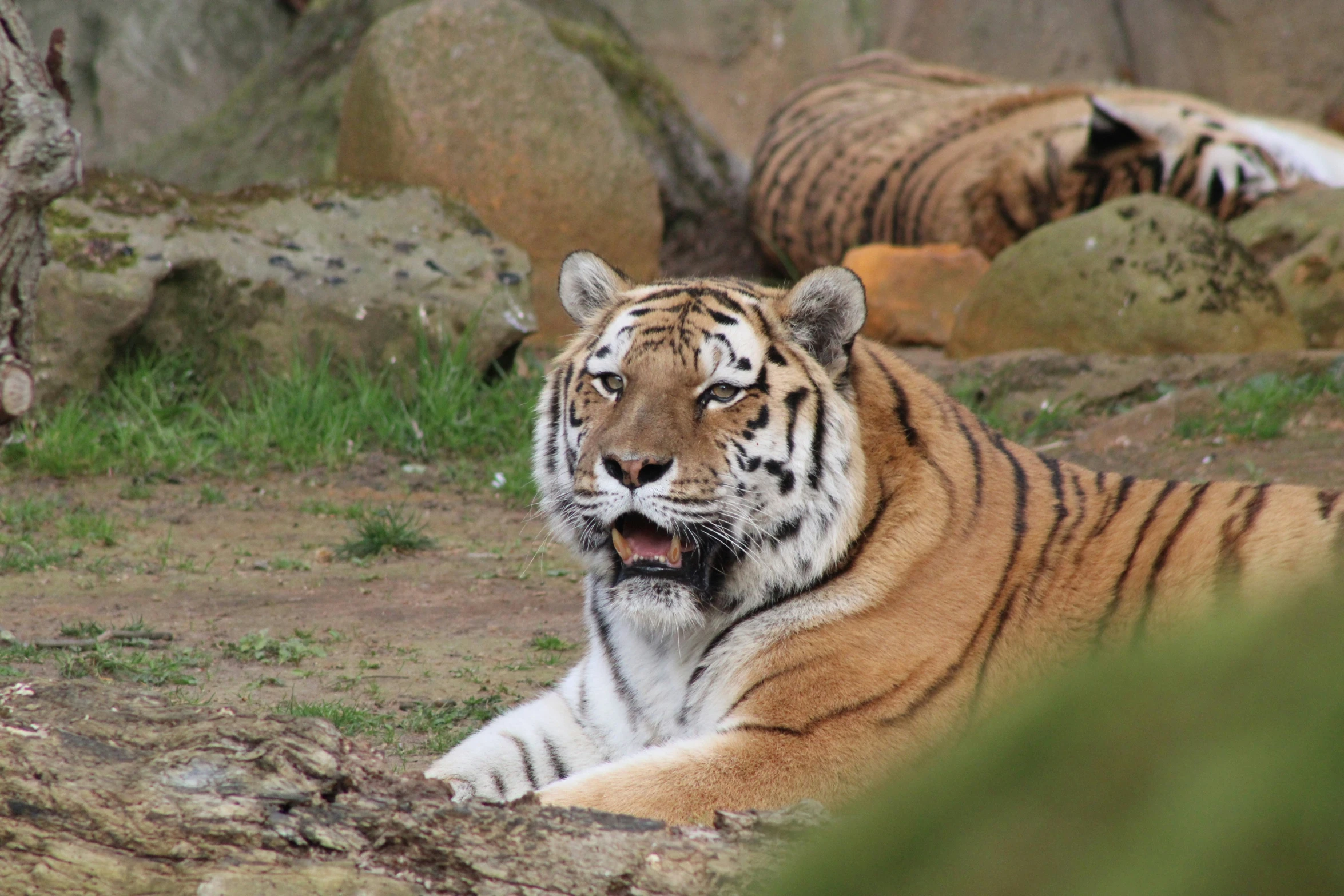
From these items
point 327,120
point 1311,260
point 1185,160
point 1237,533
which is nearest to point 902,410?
point 1237,533

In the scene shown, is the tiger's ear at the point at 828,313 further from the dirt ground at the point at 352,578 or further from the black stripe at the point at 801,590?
the dirt ground at the point at 352,578

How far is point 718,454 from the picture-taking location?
2.87 meters

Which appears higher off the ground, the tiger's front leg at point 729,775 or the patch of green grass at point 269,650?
the tiger's front leg at point 729,775

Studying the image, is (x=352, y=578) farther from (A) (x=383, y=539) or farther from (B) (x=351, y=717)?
(B) (x=351, y=717)

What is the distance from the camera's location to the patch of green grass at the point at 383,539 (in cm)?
496

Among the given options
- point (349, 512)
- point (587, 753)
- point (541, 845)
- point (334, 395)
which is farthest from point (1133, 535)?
point (334, 395)

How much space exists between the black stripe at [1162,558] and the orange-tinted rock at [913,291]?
4586 mm

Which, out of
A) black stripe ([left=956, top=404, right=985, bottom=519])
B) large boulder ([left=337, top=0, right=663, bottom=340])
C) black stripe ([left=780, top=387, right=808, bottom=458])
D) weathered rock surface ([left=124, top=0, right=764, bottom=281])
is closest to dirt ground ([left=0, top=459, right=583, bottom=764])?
black stripe ([left=780, top=387, right=808, bottom=458])

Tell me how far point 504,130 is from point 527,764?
5329 mm

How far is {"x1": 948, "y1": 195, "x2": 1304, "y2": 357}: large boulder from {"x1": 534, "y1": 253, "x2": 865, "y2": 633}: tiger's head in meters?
3.92

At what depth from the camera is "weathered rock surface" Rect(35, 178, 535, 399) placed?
5.99 meters

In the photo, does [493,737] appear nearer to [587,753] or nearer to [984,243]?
[587,753]

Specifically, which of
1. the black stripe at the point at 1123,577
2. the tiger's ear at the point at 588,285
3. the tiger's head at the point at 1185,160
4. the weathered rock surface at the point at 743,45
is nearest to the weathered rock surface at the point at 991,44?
the weathered rock surface at the point at 743,45

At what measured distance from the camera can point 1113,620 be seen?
110 inches
